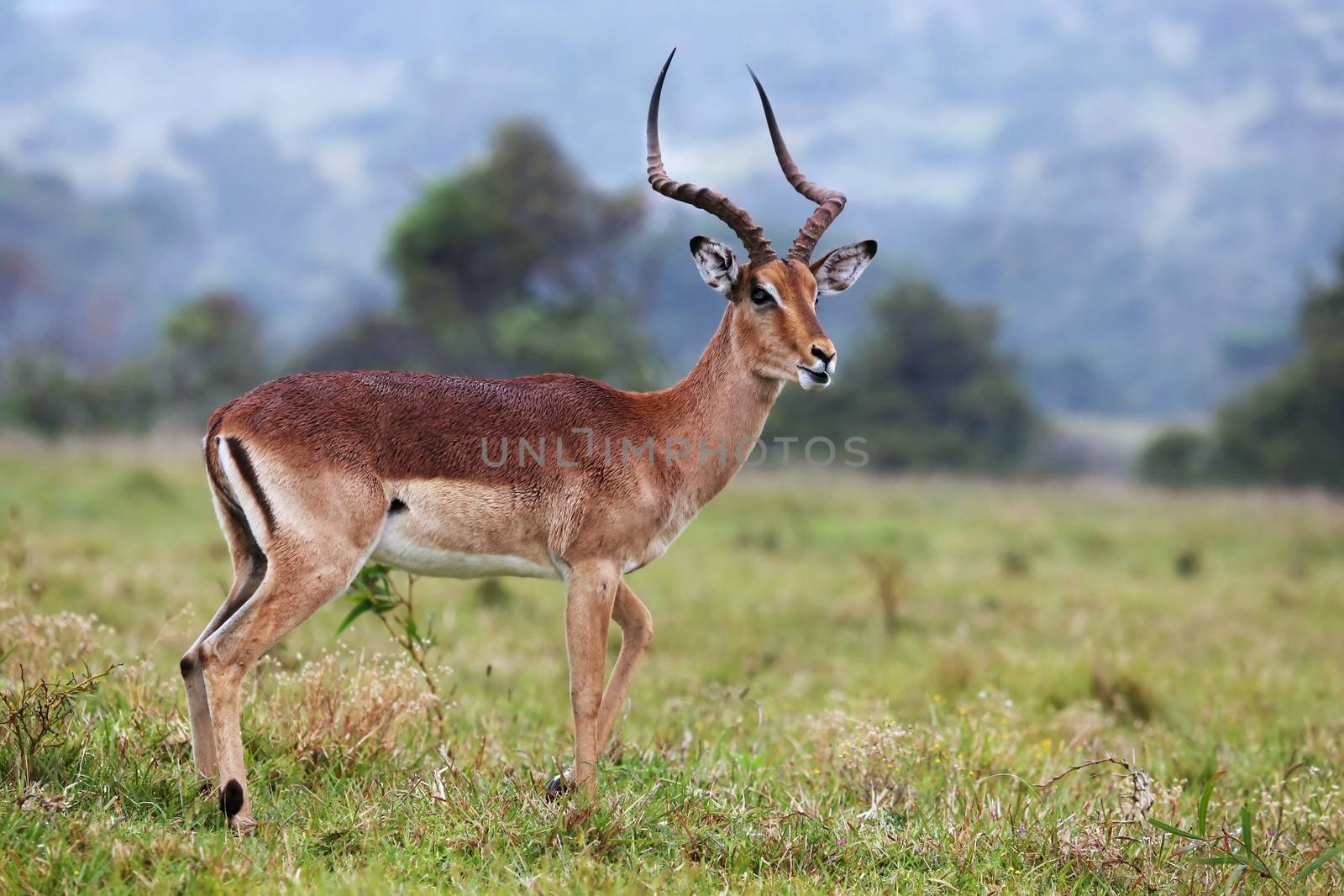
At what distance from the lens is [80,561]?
39.3 ft

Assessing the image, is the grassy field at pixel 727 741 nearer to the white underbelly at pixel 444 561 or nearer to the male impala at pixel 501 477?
the male impala at pixel 501 477

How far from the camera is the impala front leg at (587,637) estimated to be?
205 inches

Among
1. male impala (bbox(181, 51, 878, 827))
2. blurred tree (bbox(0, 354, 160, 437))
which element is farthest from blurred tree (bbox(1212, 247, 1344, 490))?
male impala (bbox(181, 51, 878, 827))

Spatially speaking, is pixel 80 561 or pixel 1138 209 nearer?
pixel 80 561

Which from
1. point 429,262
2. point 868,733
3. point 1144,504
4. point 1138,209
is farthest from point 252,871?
point 1138,209

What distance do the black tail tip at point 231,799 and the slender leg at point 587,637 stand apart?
1.30 metres

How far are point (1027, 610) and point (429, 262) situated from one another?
28.2m

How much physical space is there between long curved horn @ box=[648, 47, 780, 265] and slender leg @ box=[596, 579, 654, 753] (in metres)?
1.61

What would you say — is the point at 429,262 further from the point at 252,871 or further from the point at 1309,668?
the point at 252,871

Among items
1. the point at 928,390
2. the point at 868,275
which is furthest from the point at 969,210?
the point at 928,390

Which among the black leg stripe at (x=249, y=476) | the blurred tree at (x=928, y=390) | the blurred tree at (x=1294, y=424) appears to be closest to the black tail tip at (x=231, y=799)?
the black leg stripe at (x=249, y=476)

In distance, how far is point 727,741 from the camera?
6559 mm

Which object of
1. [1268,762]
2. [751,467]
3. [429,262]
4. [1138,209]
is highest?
[1138,209]

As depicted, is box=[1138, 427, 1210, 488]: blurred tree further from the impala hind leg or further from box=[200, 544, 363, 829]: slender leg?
box=[200, 544, 363, 829]: slender leg
